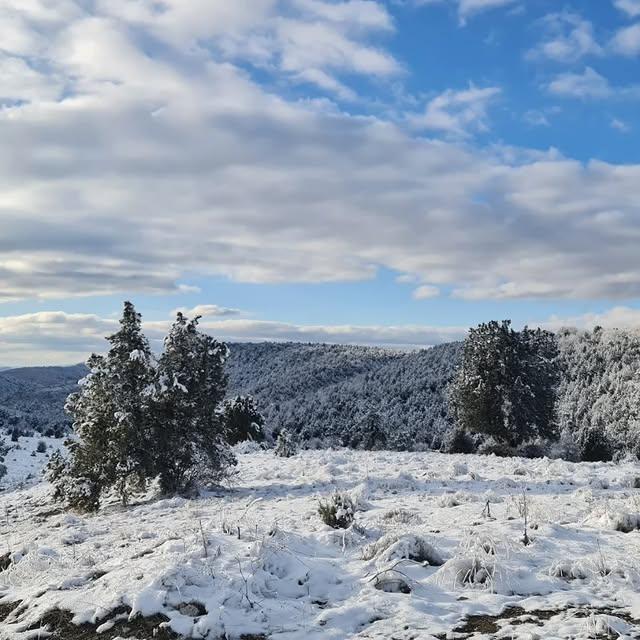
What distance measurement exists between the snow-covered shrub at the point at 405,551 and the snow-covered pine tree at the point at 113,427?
11823 millimetres

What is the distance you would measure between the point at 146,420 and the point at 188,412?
136 cm

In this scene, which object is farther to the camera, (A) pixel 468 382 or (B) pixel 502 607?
(A) pixel 468 382

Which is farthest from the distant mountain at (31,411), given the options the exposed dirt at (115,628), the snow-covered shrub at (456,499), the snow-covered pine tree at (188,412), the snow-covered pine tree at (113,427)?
the exposed dirt at (115,628)

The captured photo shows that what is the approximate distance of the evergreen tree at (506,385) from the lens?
109ft

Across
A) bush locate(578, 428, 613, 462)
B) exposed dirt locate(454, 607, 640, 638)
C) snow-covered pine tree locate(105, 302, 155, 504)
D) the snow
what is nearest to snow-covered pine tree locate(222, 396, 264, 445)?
the snow

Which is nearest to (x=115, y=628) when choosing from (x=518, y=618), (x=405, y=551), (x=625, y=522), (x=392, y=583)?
(x=392, y=583)

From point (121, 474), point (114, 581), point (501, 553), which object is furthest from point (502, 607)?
point (121, 474)

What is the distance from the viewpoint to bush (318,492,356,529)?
1081 centimetres

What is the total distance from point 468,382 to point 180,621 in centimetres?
2904

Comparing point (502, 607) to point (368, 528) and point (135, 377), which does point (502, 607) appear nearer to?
point (368, 528)

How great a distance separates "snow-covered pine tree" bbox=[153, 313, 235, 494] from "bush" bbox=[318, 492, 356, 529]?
8.61m

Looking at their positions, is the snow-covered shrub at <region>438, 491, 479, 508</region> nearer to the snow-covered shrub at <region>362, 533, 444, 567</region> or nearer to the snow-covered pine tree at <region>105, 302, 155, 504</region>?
the snow-covered shrub at <region>362, 533, 444, 567</region>

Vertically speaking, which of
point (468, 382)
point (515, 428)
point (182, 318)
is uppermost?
point (182, 318)

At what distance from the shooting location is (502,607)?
683 centimetres
